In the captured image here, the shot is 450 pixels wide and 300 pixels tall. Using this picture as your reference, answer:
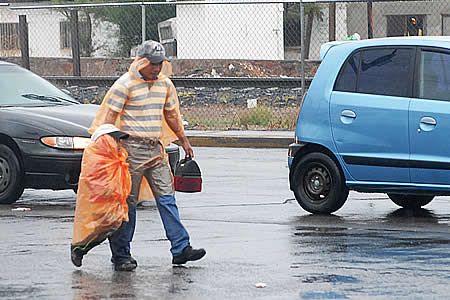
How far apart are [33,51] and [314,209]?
20152 millimetres

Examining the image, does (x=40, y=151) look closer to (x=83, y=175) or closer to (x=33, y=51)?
(x=83, y=175)

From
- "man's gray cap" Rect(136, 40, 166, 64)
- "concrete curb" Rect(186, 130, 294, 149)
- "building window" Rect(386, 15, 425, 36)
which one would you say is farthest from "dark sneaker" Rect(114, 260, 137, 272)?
"building window" Rect(386, 15, 425, 36)

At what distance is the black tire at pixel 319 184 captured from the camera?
1232 cm

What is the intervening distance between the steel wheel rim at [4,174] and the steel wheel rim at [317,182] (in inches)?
120

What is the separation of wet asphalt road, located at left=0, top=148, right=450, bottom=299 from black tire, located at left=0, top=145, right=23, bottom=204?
0.79 ft

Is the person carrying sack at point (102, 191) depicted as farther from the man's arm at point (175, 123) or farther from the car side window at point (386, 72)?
the car side window at point (386, 72)

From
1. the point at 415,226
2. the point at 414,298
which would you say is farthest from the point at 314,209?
the point at 414,298

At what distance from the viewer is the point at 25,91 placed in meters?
14.4

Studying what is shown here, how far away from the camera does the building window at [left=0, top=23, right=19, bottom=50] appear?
3341 centimetres

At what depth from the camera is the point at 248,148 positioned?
68.9 ft

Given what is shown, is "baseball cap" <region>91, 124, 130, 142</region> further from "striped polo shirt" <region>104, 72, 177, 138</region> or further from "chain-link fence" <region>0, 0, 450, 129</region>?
"chain-link fence" <region>0, 0, 450, 129</region>

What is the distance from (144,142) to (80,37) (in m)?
27.2

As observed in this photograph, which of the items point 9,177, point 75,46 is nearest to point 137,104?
point 9,177

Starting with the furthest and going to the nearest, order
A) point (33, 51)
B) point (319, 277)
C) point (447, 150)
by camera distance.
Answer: point (33, 51), point (447, 150), point (319, 277)
